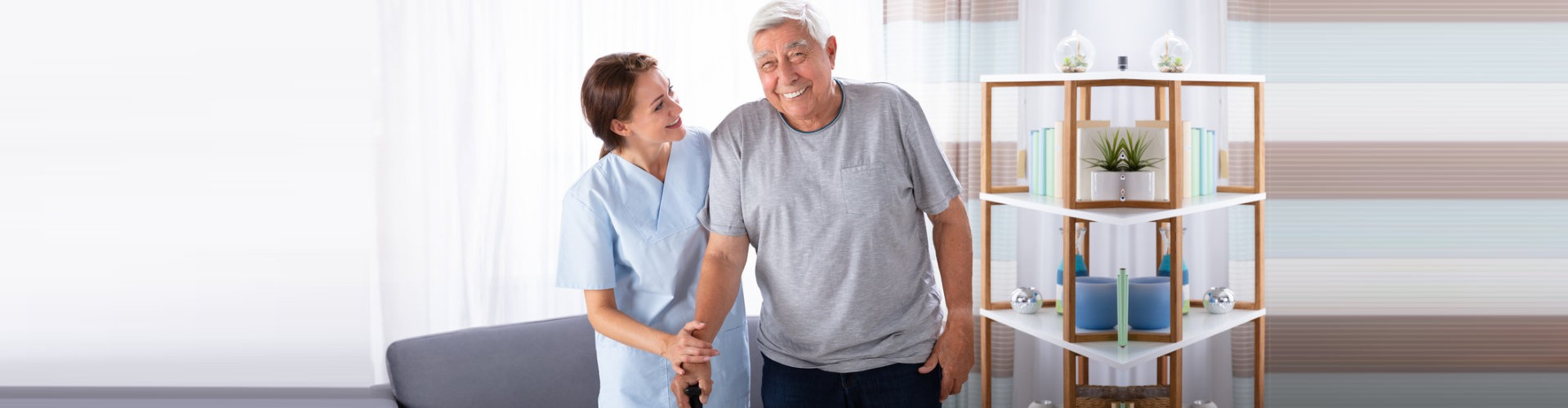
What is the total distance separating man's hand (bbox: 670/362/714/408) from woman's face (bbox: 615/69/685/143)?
35cm

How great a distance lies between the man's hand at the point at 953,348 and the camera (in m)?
1.44

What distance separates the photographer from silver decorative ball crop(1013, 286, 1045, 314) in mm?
2551

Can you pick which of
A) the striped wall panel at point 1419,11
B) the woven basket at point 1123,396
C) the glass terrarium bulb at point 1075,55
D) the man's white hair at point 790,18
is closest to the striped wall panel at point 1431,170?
the striped wall panel at point 1419,11

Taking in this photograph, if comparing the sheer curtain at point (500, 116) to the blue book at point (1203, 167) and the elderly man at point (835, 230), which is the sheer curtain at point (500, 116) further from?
the elderly man at point (835, 230)

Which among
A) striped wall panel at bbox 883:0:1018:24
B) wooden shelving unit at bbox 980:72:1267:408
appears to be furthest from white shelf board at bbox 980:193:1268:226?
striped wall panel at bbox 883:0:1018:24

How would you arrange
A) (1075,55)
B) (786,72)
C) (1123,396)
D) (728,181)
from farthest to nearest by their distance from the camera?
(1123,396), (1075,55), (728,181), (786,72)

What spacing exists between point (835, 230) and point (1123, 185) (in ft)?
3.53

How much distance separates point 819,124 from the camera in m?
1.40

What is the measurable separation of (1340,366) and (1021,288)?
0.79 metres

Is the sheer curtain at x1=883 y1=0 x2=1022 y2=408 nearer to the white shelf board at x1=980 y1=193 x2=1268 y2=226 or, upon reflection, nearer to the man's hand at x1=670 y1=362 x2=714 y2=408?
the white shelf board at x1=980 y1=193 x2=1268 y2=226

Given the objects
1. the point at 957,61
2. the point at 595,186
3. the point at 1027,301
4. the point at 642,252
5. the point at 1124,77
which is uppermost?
the point at 957,61

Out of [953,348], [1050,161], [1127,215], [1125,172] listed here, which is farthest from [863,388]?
[1050,161]

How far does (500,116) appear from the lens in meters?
2.81

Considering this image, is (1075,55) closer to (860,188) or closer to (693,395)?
(860,188)
